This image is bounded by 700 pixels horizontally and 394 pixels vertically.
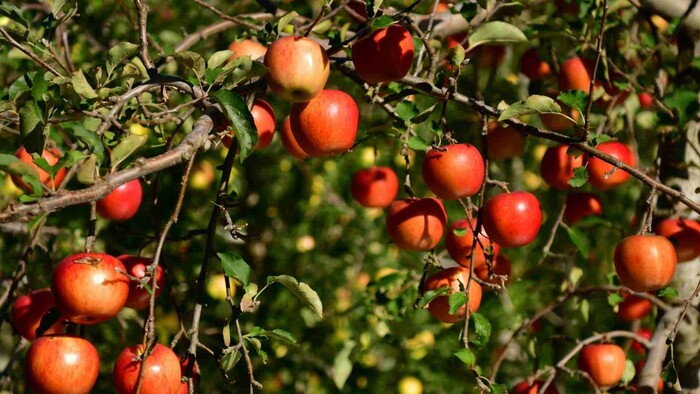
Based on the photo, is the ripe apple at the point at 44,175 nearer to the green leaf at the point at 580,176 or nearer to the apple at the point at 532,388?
the green leaf at the point at 580,176

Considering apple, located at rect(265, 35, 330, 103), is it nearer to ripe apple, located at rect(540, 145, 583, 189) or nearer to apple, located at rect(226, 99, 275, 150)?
apple, located at rect(226, 99, 275, 150)

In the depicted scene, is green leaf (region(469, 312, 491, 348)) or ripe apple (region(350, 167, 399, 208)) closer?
green leaf (region(469, 312, 491, 348))

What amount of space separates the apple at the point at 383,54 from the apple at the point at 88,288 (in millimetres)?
524

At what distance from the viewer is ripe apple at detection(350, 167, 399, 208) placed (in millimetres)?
2064

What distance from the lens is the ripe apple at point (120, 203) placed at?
66.1 inches

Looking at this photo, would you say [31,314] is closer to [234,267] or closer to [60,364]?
[60,364]

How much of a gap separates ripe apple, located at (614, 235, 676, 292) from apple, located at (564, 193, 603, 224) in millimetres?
448

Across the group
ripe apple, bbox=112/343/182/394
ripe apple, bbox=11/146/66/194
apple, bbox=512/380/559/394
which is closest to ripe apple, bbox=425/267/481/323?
apple, bbox=512/380/559/394

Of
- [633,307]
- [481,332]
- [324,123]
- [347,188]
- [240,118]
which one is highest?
[240,118]

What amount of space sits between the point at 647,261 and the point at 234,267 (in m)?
0.79

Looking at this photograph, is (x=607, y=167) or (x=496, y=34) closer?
(x=496, y=34)

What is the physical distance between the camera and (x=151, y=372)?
48.7 inches

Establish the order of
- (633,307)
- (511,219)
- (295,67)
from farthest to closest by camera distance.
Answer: (633,307), (511,219), (295,67)

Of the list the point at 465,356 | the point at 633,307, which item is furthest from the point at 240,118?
the point at 633,307
